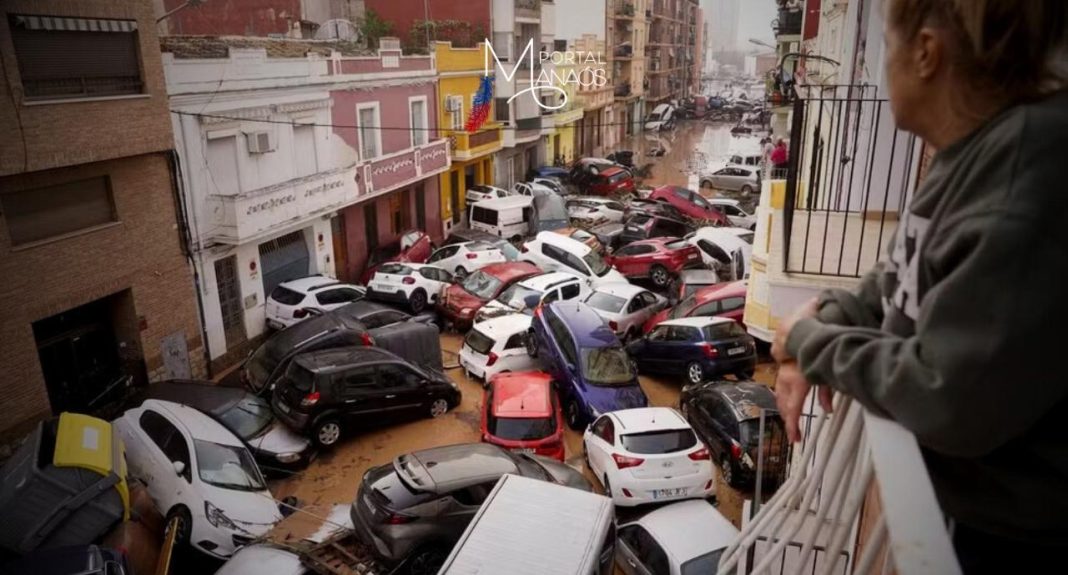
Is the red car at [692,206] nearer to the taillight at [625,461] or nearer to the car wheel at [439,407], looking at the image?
the car wheel at [439,407]

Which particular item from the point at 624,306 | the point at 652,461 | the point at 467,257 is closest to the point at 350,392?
the point at 652,461

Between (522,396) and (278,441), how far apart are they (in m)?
3.83

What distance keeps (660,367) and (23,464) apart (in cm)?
1040

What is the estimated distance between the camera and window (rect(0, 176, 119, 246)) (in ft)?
36.3

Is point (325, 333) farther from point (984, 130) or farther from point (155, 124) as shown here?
point (984, 130)

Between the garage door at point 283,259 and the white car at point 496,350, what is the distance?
19.3 feet

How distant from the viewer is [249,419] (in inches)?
425

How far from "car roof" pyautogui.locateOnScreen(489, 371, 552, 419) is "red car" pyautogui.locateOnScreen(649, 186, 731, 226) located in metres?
16.0

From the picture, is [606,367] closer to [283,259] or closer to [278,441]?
[278,441]

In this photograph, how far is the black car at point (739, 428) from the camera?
9805 millimetres

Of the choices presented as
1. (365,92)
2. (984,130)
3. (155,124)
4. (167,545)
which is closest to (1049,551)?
(984,130)

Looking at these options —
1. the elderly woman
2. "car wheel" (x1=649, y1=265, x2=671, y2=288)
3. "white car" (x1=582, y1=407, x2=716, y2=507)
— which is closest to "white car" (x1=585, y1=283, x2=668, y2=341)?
"car wheel" (x1=649, y1=265, x2=671, y2=288)

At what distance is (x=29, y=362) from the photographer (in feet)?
36.8

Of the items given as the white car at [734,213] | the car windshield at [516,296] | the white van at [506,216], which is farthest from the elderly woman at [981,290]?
the white car at [734,213]
